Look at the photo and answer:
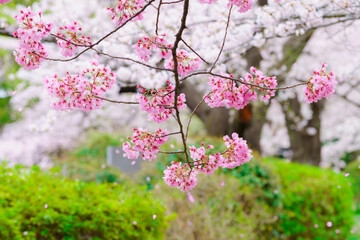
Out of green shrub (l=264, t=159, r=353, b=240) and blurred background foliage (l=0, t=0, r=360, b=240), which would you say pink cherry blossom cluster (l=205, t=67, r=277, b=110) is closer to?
blurred background foliage (l=0, t=0, r=360, b=240)

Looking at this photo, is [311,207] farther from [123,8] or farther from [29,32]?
[29,32]

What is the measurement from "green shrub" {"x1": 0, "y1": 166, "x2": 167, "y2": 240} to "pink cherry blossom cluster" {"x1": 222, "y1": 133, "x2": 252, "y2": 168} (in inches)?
59.7

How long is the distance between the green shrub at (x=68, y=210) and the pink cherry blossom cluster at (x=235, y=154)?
4.98ft

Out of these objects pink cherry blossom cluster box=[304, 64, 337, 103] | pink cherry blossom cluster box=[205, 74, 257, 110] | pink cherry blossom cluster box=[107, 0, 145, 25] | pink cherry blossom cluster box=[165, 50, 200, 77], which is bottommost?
pink cherry blossom cluster box=[304, 64, 337, 103]

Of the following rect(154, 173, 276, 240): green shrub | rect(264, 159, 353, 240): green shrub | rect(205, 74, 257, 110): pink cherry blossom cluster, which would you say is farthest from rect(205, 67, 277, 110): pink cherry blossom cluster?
rect(264, 159, 353, 240): green shrub

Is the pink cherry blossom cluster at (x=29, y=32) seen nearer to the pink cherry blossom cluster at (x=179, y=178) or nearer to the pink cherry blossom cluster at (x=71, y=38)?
the pink cherry blossom cluster at (x=71, y=38)


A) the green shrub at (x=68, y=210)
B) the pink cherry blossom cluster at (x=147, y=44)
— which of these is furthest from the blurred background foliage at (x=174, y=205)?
the pink cherry blossom cluster at (x=147, y=44)

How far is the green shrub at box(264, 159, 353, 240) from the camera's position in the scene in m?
6.91

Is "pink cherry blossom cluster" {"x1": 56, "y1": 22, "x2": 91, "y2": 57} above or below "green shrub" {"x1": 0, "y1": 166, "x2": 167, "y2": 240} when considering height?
above

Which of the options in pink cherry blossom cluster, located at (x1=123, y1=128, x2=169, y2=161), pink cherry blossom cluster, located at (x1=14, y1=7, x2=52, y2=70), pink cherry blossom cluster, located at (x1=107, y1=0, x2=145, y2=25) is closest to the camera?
pink cherry blossom cluster, located at (x1=14, y1=7, x2=52, y2=70)

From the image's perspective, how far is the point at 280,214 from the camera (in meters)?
6.37

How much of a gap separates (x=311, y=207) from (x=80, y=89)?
5762 millimetres

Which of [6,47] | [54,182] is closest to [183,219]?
[54,182]

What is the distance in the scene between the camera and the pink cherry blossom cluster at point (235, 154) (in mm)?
2791
